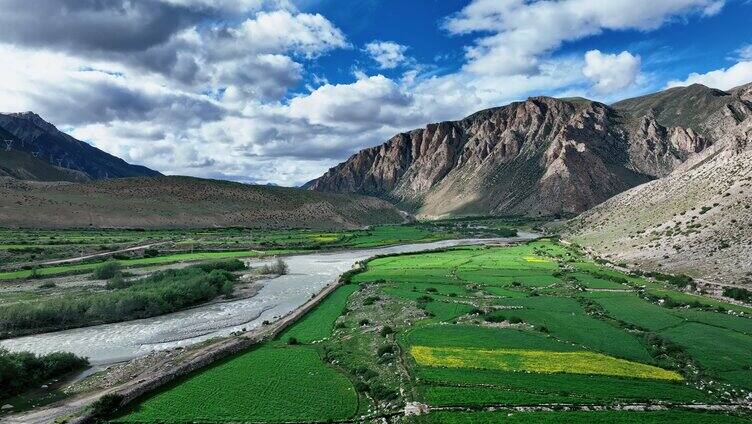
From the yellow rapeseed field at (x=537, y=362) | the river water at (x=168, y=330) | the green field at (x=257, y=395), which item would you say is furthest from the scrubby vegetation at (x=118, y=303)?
the yellow rapeseed field at (x=537, y=362)

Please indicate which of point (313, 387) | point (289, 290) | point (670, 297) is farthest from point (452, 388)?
point (289, 290)

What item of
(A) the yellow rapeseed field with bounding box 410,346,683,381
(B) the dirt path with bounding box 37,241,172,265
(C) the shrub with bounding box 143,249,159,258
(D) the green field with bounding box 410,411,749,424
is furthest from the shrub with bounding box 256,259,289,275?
(D) the green field with bounding box 410,411,749,424

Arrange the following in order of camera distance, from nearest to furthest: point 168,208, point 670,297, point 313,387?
1. point 313,387
2. point 670,297
3. point 168,208

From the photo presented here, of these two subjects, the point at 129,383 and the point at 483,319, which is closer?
the point at 129,383

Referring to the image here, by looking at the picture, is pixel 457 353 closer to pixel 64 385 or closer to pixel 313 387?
pixel 313 387

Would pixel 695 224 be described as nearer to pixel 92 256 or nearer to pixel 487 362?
pixel 487 362

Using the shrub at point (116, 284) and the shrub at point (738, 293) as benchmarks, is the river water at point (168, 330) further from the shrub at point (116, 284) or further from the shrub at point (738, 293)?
the shrub at point (738, 293)

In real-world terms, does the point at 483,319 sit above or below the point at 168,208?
below
